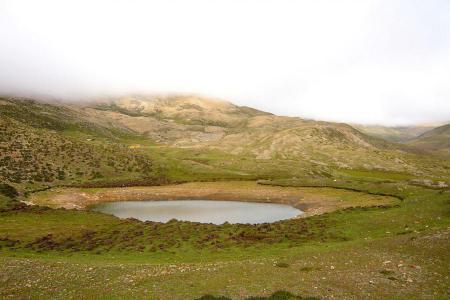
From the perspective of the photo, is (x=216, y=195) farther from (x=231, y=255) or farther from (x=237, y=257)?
(x=237, y=257)

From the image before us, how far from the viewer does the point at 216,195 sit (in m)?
119

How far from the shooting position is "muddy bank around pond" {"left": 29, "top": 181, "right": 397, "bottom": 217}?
95250mm

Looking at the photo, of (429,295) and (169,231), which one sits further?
(169,231)

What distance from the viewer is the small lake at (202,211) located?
8222 cm

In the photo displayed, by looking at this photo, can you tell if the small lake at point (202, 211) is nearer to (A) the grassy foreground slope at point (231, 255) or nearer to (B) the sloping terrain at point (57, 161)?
(A) the grassy foreground slope at point (231, 255)

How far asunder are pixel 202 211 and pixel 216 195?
2567 centimetres

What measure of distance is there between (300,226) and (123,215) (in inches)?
1746

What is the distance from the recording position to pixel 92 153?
15488 centimetres

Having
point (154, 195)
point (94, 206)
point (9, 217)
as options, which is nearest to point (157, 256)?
point (9, 217)

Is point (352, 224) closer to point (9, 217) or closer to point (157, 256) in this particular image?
point (157, 256)

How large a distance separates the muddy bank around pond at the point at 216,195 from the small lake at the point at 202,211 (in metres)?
5.06

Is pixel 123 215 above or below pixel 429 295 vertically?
below

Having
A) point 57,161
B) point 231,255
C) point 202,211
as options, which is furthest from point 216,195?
point 231,255

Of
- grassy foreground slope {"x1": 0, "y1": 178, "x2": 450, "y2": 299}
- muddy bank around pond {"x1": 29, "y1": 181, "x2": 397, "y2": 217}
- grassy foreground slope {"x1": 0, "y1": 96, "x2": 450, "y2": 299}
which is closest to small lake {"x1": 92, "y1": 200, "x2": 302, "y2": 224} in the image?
muddy bank around pond {"x1": 29, "y1": 181, "x2": 397, "y2": 217}
